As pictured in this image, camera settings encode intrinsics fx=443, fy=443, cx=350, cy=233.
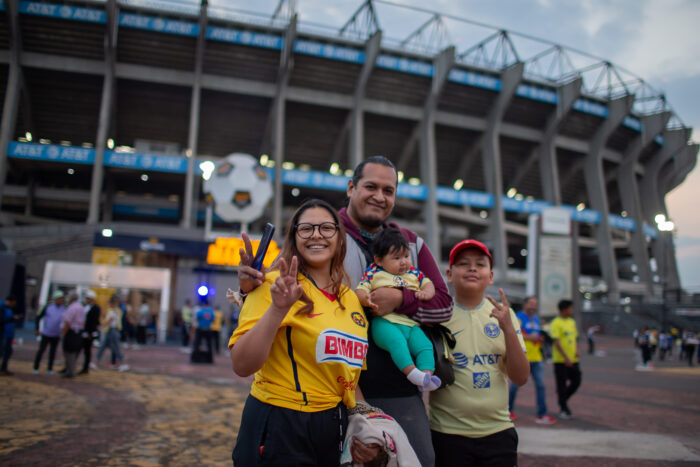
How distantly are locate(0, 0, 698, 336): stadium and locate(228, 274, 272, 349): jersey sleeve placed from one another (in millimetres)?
22647

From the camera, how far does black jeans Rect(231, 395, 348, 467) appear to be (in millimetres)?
1847

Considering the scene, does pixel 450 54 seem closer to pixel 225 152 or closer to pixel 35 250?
pixel 225 152

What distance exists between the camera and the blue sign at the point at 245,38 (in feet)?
95.5

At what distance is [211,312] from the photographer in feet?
42.6

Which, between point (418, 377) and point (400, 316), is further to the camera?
point (400, 316)

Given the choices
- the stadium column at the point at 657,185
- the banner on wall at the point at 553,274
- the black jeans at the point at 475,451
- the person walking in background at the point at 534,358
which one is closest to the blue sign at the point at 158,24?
the banner on wall at the point at 553,274

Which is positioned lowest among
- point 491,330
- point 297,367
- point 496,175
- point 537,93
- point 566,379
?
point 566,379

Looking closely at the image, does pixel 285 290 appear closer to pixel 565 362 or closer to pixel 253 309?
pixel 253 309

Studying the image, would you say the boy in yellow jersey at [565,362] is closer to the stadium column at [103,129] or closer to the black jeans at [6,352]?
the black jeans at [6,352]

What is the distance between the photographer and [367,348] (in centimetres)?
220

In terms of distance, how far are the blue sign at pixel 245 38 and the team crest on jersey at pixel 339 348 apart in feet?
102

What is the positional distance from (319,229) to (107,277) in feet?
65.7

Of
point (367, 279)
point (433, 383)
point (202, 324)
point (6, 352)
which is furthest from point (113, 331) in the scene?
point (433, 383)

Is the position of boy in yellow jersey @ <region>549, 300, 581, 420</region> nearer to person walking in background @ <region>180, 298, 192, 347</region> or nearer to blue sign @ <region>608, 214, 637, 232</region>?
person walking in background @ <region>180, 298, 192, 347</region>
